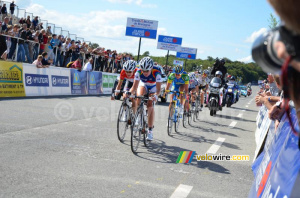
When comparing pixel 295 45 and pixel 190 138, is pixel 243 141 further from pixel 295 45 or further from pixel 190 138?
pixel 295 45

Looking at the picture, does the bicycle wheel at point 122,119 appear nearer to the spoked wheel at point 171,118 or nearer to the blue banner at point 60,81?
the spoked wheel at point 171,118

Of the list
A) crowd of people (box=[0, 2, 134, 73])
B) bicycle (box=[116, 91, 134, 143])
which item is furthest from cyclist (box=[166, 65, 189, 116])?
crowd of people (box=[0, 2, 134, 73])

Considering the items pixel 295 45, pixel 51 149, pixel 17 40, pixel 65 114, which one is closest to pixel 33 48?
pixel 17 40

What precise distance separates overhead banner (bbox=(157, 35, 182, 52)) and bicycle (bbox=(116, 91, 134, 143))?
35.9 meters

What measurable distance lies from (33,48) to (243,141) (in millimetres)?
13568

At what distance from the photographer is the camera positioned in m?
1.23

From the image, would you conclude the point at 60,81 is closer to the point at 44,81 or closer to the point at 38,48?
the point at 44,81

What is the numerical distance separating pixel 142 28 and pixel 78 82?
50.3ft

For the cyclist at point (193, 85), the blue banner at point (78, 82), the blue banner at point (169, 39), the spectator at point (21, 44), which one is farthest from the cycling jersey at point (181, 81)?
the blue banner at point (169, 39)

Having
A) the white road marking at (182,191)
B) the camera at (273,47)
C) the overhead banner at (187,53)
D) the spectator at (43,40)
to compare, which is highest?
the overhead banner at (187,53)

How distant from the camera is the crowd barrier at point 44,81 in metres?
14.5

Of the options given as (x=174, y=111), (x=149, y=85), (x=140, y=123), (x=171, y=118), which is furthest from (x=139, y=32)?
(x=140, y=123)

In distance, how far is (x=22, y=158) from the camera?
569 centimetres

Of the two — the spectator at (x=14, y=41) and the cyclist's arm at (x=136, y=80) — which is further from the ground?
the spectator at (x=14, y=41)
